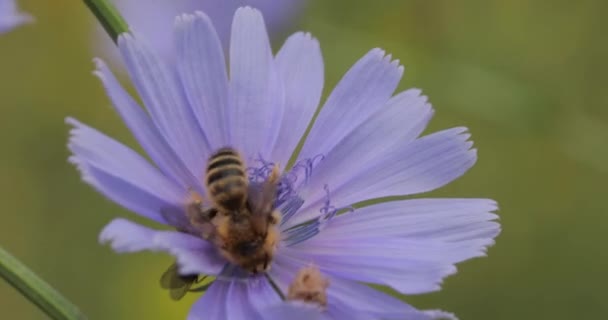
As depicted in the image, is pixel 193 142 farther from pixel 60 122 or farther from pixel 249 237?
pixel 60 122

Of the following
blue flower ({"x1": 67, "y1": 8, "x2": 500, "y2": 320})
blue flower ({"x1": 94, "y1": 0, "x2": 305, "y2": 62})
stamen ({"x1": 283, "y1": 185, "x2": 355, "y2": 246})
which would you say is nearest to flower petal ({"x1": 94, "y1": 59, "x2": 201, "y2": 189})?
blue flower ({"x1": 67, "y1": 8, "x2": 500, "y2": 320})

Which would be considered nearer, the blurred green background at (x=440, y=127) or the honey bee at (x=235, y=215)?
the honey bee at (x=235, y=215)

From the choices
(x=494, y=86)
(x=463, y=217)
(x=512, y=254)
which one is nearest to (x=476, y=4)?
(x=494, y=86)

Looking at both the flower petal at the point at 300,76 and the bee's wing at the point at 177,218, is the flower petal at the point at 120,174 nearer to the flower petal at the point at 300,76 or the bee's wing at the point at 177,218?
the bee's wing at the point at 177,218

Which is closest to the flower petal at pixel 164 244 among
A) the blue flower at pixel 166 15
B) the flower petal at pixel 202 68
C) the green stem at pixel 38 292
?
the green stem at pixel 38 292

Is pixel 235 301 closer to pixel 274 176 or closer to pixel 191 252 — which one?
A: pixel 191 252

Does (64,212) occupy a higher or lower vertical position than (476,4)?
lower
